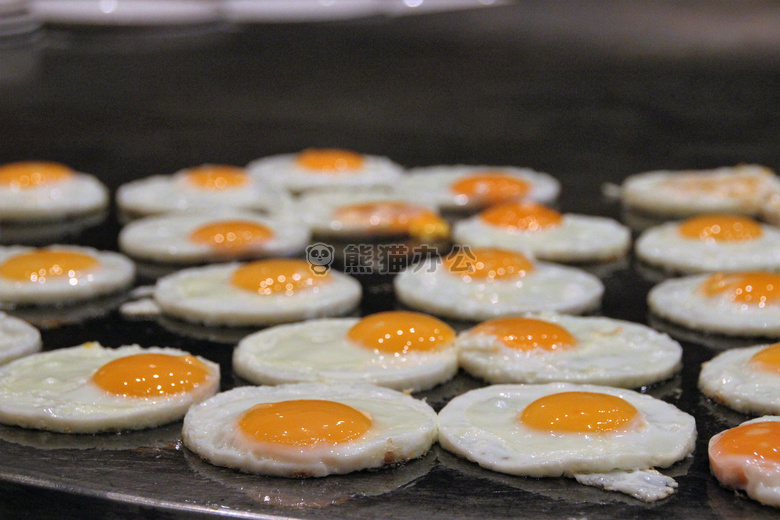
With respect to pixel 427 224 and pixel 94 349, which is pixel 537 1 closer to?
pixel 427 224

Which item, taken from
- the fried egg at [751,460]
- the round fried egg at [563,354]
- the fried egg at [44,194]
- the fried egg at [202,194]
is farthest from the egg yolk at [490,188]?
the fried egg at [751,460]

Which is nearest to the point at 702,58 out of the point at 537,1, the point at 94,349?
the point at 537,1

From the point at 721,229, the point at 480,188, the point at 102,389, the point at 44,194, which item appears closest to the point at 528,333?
the point at 102,389

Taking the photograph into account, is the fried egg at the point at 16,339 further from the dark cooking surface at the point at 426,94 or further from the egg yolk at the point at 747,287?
the egg yolk at the point at 747,287

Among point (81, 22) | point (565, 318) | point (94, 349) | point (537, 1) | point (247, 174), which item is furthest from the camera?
point (537, 1)

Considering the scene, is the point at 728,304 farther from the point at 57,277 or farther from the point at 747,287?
the point at 57,277

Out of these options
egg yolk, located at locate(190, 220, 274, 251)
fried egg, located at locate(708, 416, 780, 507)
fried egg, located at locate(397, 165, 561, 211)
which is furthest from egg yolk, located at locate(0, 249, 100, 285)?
fried egg, located at locate(708, 416, 780, 507)
